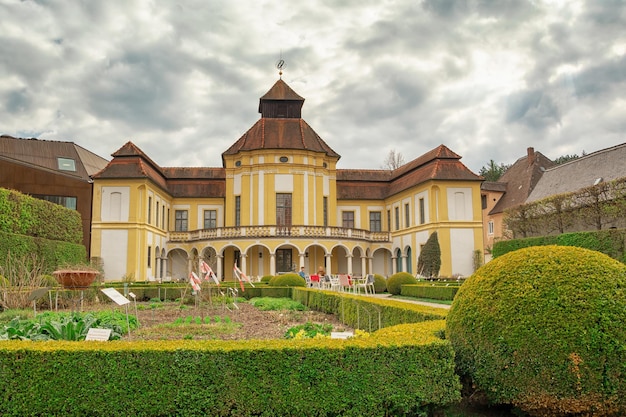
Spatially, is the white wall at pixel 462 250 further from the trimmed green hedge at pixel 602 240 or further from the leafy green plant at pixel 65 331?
the leafy green plant at pixel 65 331

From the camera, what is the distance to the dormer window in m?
43.7

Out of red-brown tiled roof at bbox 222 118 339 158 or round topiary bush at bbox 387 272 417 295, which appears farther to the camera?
red-brown tiled roof at bbox 222 118 339 158

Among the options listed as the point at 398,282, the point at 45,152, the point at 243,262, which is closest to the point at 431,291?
the point at 398,282

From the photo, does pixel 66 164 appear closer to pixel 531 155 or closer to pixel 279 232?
pixel 279 232

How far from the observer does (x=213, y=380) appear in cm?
504

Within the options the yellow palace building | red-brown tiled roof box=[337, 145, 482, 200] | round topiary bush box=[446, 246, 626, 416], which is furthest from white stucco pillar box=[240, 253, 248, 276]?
round topiary bush box=[446, 246, 626, 416]

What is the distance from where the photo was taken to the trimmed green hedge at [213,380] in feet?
16.3

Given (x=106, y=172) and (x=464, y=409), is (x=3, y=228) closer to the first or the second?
(x=106, y=172)

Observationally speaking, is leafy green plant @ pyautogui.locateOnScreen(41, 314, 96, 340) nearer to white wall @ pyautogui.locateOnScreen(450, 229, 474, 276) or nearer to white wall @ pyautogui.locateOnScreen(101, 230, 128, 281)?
white wall @ pyautogui.locateOnScreen(101, 230, 128, 281)

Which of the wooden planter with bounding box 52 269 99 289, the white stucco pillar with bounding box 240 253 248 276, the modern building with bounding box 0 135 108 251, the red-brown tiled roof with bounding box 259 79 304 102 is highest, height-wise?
the red-brown tiled roof with bounding box 259 79 304 102

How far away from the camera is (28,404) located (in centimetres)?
491

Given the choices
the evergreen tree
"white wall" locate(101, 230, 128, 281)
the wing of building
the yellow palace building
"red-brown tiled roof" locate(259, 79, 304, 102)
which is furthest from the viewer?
the wing of building

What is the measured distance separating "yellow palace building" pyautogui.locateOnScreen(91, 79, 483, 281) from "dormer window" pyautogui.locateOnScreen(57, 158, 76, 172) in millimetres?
8690

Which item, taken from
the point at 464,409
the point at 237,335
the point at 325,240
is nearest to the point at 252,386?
the point at 464,409
